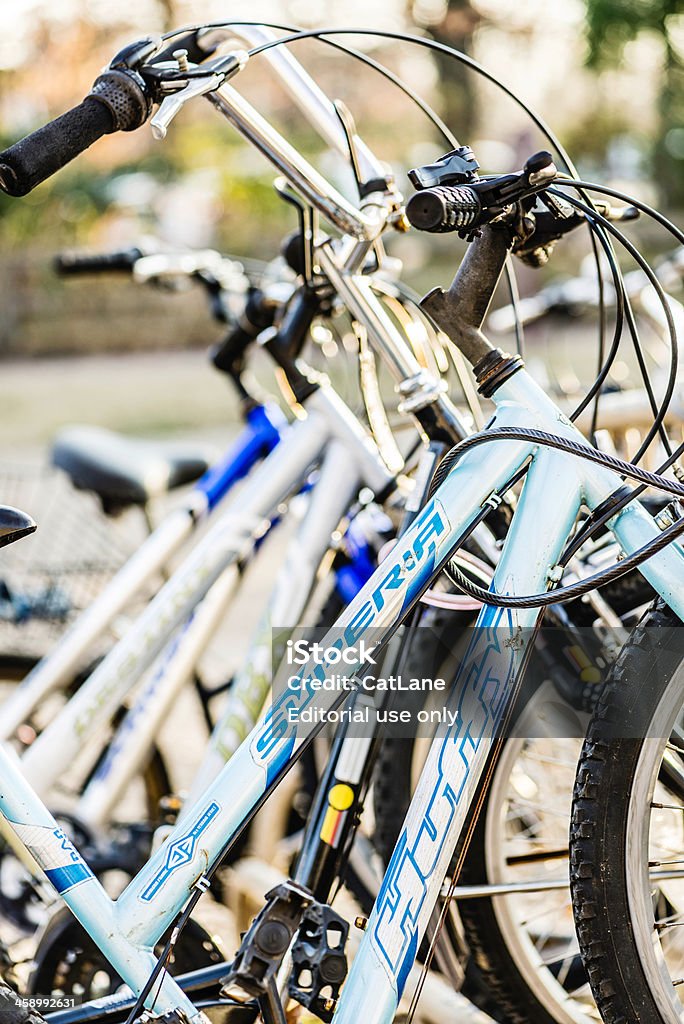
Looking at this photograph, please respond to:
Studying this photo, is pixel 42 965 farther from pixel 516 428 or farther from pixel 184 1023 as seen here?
pixel 516 428

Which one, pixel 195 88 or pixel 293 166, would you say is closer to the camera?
pixel 195 88

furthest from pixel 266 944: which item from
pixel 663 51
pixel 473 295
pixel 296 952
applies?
pixel 663 51

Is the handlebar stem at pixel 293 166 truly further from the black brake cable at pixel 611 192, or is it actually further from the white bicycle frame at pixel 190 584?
the white bicycle frame at pixel 190 584

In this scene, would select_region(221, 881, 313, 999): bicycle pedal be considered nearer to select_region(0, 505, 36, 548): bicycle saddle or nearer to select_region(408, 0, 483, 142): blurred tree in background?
select_region(0, 505, 36, 548): bicycle saddle

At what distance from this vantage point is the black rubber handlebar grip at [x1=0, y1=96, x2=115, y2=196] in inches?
48.9

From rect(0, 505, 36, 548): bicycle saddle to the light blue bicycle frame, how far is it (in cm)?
30

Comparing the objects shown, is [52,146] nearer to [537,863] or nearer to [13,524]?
[13,524]

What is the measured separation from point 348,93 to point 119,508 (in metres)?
15.0

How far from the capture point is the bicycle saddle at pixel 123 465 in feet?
8.22

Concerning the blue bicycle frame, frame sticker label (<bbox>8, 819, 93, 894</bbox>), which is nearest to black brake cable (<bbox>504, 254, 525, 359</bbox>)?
the blue bicycle frame

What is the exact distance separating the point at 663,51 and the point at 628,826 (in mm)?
11719

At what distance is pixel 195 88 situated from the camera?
1316 millimetres

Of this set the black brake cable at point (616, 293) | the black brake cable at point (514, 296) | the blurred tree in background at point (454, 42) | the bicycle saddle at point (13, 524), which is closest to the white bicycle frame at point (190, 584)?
the black brake cable at point (514, 296)

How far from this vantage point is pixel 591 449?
4.18 feet
